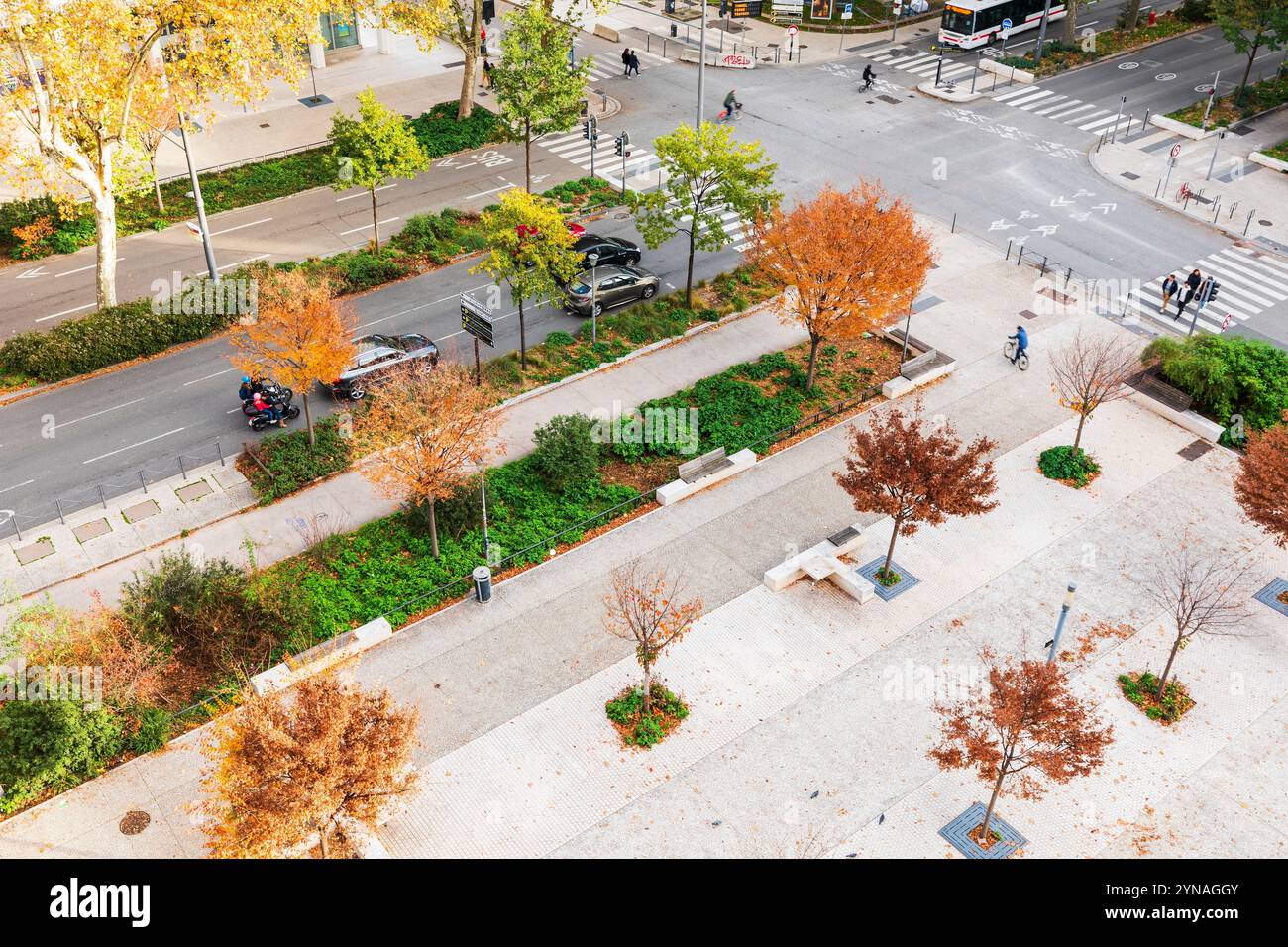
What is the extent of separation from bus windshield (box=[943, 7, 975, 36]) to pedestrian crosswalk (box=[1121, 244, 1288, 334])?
21.5 m

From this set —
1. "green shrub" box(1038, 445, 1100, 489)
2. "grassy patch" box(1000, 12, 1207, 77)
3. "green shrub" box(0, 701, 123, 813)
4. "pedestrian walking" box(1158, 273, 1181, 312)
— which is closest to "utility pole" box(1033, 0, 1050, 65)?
"grassy patch" box(1000, 12, 1207, 77)

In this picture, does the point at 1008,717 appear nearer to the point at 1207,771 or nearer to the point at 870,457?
the point at 1207,771

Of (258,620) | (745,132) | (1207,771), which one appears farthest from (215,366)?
(1207,771)

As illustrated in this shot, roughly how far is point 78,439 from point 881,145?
34.4 meters

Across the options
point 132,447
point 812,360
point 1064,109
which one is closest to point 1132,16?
point 1064,109

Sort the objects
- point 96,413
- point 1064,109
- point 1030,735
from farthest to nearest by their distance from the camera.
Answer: point 1064,109 < point 96,413 < point 1030,735

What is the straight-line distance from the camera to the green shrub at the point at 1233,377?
3144cm

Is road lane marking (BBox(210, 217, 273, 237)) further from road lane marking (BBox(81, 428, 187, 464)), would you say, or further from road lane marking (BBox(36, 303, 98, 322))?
road lane marking (BBox(81, 428, 187, 464))

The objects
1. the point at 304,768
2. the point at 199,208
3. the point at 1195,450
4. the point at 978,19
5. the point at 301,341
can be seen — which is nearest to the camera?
the point at 304,768

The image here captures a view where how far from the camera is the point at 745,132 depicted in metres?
48.8

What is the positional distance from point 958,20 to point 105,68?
138 ft

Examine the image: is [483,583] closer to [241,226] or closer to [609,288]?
[609,288]

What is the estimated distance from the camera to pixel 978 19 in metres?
56.2

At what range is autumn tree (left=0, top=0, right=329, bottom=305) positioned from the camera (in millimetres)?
30812
